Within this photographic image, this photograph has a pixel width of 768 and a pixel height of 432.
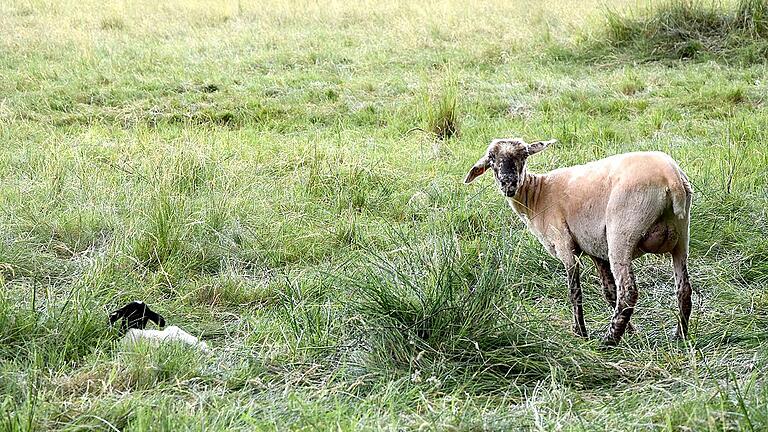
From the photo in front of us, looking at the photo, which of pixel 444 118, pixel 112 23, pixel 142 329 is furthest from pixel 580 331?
pixel 112 23

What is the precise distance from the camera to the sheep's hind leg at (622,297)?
447 cm

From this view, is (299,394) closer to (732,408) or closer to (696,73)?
(732,408)

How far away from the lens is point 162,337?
4.35 metres

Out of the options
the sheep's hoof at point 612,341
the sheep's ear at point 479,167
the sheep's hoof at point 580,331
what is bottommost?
the sheep's hoof at point 580,331

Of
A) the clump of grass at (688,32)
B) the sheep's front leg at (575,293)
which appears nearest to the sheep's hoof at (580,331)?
the sheep's front leg at (575,293)

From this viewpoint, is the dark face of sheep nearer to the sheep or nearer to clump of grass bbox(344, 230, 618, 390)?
the sheep

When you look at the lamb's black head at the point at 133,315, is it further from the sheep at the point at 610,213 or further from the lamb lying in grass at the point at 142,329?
the sheep at the point at 610,213

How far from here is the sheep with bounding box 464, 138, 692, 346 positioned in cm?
436

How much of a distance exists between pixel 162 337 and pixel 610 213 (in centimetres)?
225

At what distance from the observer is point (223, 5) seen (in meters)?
15.8

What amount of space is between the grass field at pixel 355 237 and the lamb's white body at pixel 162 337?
88mm

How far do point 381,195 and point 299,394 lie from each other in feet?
11.1

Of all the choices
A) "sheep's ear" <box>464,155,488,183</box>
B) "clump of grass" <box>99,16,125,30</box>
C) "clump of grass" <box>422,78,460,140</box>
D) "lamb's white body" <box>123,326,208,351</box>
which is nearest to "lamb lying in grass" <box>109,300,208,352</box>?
"lamb's white body" <box>123,326,208,351</box>

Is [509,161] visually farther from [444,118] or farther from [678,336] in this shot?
[444,118]
